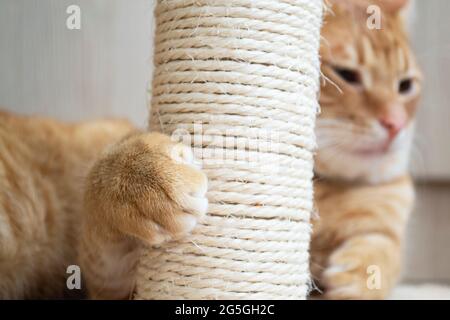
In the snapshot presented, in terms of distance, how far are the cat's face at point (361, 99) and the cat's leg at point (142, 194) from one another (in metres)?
0.50

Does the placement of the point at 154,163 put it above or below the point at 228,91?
below

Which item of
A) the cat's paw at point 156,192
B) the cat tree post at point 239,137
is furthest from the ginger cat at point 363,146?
the cat's paw at point 156,192

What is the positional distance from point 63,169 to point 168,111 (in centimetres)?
44

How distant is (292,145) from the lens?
32.1 inches

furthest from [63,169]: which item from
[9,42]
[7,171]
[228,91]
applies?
[228,91]

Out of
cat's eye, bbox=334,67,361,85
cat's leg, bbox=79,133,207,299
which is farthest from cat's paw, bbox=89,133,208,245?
cat's eye, bbox=334,67,361,85

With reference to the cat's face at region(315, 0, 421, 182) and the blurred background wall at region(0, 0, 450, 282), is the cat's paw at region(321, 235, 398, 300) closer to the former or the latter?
the cat's face at region(315, 0, 421, 182)

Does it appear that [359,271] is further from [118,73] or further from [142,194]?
[118,73]

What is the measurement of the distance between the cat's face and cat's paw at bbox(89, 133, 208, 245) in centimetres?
50

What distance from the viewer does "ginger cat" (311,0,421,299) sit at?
1.14 metres

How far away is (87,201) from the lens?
2.81ft

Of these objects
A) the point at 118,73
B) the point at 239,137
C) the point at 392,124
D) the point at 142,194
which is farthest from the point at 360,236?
the point at 118,73
